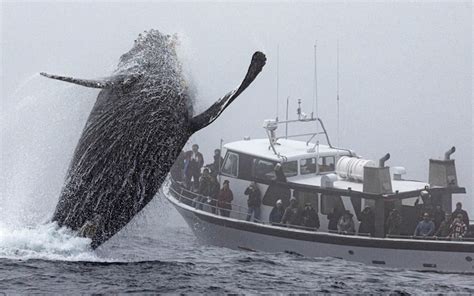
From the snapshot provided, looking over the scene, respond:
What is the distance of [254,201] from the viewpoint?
26.0m

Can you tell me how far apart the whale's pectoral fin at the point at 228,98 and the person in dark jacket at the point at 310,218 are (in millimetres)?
9566

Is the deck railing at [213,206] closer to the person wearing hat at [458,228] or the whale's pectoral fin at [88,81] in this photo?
the person wearing hat at [458,228]

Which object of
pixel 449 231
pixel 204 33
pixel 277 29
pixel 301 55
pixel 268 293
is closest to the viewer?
pixel 268 293

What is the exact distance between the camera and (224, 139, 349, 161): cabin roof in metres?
26.8

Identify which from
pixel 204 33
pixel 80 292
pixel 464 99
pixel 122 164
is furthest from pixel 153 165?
pixel 464 99

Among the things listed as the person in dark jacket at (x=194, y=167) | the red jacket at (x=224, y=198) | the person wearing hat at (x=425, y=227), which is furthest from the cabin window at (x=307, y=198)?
the person in dark jacket at (x=194, y=167)

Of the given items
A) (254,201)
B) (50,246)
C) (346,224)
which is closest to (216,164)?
(254,201)

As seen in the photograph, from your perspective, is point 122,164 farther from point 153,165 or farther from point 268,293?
point 268,293

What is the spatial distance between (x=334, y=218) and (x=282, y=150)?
138 inches

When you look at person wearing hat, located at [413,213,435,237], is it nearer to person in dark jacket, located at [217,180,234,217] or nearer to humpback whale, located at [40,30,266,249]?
person in dark jacket, located at [217,180,234,217]

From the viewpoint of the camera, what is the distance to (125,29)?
3679 inches

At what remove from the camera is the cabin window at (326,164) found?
27406 mm

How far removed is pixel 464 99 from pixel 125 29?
4369 centimetres

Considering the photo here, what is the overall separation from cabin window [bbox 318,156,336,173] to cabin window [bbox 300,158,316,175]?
0.98ft
